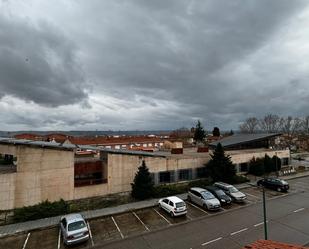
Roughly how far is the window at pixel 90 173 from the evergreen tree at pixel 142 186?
3971 mm

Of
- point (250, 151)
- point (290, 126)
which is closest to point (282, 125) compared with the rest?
point (290, 126)

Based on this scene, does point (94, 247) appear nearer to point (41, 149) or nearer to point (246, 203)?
point (41, 149)

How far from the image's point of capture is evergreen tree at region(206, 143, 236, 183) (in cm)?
3316

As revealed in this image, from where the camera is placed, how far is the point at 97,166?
30.1 meters

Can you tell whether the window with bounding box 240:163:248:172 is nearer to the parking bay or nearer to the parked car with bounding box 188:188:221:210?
the parking bay

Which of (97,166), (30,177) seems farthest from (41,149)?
(97,166)

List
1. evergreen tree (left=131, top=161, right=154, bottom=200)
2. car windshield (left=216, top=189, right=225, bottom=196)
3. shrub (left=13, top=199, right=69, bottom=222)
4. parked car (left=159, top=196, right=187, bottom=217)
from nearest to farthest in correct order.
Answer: shrub (left=13, top=199, right=69, bottom=222) < parked car (left=159, top=196, right=187, bottom=217) < car windshield (left=216, top=189, right=225, bottom=196) < evergreen tree (left=131, top=161, right=154, bottom=200)

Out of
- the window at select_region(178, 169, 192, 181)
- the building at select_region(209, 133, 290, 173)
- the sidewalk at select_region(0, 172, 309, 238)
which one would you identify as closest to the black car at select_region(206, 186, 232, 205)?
the sidewalk at select_region(0, 172, 309, 238)

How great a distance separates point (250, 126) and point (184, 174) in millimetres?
85219

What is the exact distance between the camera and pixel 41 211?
73.8 feet

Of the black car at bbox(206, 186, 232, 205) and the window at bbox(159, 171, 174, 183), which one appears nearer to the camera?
the black car at bbox(206, 186, 232, 205)

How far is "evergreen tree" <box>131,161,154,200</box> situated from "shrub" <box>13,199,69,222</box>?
777cm

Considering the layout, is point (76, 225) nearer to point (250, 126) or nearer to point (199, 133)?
point (199, 133)

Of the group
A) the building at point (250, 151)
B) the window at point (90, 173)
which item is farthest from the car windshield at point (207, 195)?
the building at point (250, 151)
